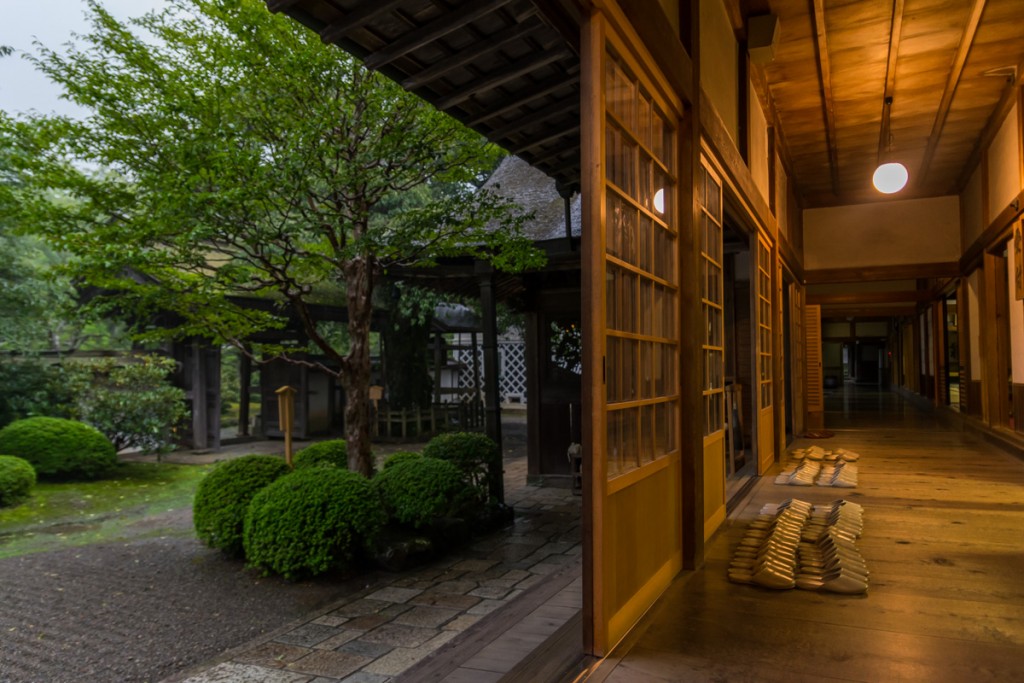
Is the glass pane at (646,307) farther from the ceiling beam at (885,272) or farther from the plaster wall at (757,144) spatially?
the ceiling beam at (885,272)

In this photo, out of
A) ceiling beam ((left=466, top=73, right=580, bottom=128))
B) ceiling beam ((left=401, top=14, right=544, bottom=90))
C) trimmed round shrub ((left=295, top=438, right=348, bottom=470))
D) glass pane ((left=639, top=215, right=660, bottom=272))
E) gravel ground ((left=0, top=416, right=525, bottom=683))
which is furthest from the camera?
trimmed round shrub ((left=295, top=438, right=348, bottom=470))

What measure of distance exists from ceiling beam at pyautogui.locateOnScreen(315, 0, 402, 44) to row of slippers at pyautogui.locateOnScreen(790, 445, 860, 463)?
5.53 m

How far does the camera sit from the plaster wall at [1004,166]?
5.88 m

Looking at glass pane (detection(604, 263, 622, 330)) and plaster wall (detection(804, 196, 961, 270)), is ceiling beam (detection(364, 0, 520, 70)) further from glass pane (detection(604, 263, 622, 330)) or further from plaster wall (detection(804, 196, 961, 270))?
plaster wall (detection(804, 196, 961, 270))

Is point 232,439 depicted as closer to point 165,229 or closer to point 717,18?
point 165,229

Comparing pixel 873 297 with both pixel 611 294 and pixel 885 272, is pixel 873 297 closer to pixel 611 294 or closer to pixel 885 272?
pixel 885 272

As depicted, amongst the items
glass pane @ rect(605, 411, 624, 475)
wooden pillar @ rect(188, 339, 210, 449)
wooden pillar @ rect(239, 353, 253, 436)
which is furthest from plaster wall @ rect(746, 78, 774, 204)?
wooden pillar @ rect(239, 353, 253, 436)

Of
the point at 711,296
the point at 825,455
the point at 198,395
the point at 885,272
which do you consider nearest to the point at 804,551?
the point at 711,296

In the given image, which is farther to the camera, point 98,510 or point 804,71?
point 98,510

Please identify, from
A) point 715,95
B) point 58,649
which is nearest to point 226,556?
point 58,649

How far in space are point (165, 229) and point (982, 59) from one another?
19.2 ft

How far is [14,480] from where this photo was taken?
21.3 feet

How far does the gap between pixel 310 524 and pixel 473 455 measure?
1.61 m

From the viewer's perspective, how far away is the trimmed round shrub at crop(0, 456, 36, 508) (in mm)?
6441
